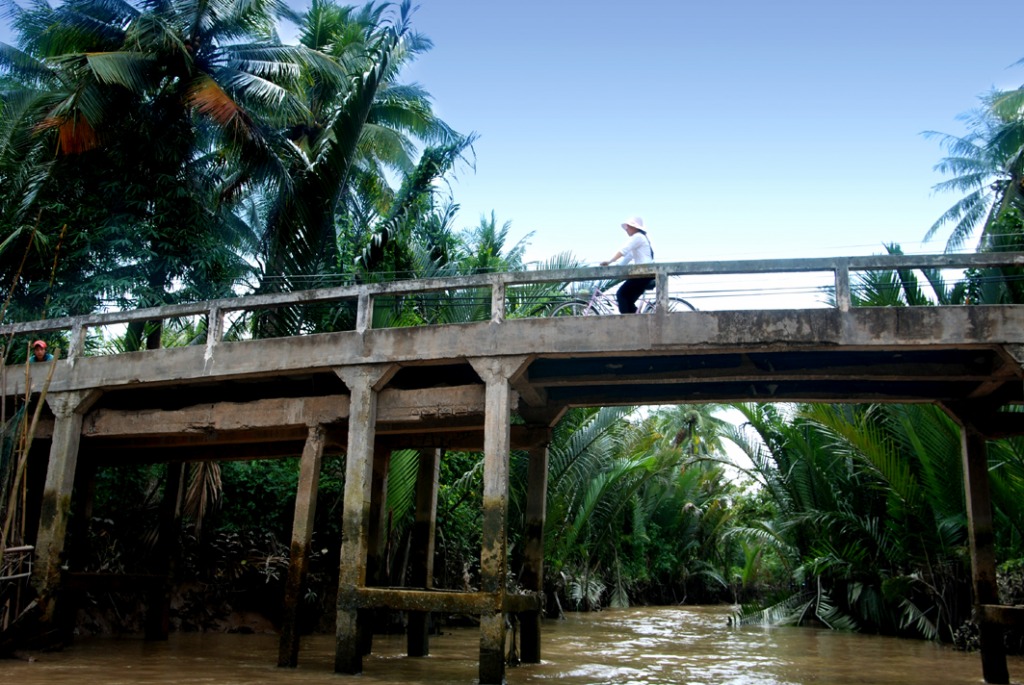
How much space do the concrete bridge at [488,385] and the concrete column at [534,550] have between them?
3 cm

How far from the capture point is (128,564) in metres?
16.1

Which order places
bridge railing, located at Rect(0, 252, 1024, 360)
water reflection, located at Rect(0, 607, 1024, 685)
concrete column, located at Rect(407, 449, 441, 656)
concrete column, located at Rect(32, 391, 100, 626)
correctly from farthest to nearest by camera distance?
concrete column, located at Rect(407, 449, 441, 656) < concrete column, located at Rect(32, 391, 100, 626) < water reflection, located at Rect(0, 607, 1024, 685) < bridge railing, located at Rect(0, 252, 1024, 360)

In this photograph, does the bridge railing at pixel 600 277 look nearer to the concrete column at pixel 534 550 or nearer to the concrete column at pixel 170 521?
the concrete column at pixel 534 550

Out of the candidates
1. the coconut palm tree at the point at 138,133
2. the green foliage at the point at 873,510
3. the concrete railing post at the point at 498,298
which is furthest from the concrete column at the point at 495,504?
the coconut palm tree at the point at 138,133

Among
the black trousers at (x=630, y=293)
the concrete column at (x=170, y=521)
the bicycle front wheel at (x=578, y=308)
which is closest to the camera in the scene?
the black trousers at (x=630, y=293)

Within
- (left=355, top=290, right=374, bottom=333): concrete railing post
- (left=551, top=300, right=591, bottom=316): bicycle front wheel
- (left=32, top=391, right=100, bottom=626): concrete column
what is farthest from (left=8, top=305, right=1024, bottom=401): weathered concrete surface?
(left=32, top=391, right=100, bottom=626): concrete column

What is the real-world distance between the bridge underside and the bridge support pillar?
0.02 meters

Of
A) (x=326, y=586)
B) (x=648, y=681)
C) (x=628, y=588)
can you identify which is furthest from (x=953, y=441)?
(x=628, y=588)

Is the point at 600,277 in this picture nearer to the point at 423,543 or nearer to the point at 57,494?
the point at 423,543

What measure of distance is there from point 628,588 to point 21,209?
21.4 m

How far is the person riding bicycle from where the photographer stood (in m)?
10.2

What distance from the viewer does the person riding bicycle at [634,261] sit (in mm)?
10195

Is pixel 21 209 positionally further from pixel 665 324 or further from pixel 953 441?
pixel 953 441

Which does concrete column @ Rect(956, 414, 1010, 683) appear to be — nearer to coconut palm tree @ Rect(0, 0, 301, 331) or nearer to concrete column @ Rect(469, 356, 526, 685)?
concrete column @ Rect(469, 356, 526, 685)
